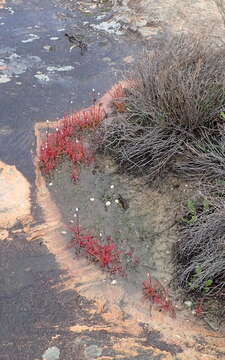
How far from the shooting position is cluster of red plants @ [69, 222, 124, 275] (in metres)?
4.18

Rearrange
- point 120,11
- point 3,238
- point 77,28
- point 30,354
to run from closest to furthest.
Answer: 1. point 30,354
2. point 3,238
3. point 77,28
4. point 120,11

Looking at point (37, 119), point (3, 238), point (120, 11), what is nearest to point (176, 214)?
point (3, 238)

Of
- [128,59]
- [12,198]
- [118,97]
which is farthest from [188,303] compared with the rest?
[128,59]

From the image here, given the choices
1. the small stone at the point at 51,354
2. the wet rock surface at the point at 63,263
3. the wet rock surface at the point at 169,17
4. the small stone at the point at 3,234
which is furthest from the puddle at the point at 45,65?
the small stone at the point at 51,354

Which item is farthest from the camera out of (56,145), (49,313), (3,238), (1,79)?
(1,79)

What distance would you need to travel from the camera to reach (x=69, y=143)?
542cm

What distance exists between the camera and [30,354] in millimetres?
3539

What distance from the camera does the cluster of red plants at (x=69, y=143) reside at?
5.25 meters

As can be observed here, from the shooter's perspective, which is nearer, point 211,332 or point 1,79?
point 211,332

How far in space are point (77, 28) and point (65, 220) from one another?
175 inches

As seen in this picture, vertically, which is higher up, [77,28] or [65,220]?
[77,28]

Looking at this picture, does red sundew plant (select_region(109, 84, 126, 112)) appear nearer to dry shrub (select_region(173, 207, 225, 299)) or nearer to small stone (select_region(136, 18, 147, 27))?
dry shrub (select_region(173, 207, 225, 299))

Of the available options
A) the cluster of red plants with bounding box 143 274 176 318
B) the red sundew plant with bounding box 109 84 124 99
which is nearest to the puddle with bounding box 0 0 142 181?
the red sundew plant with bounding box 109 84 124 99

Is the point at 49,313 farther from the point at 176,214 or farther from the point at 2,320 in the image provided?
the point at 176,214
